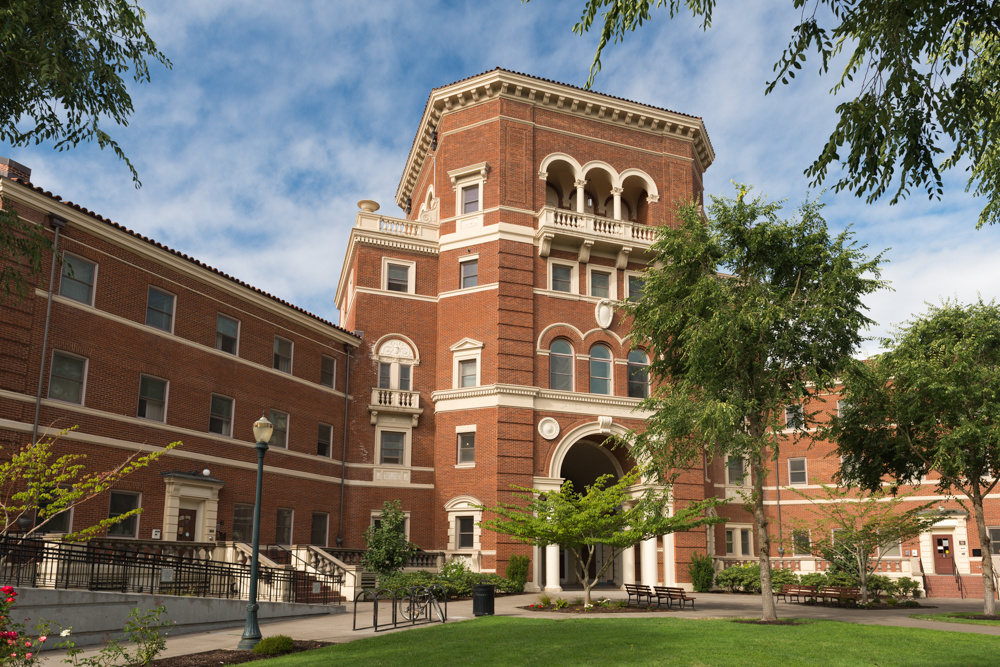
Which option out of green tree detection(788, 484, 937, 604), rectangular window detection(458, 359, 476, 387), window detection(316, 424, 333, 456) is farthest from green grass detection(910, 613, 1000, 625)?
window detection(316, 424, 333, 456)

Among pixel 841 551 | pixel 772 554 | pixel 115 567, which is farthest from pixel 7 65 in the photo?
pixel 772 554

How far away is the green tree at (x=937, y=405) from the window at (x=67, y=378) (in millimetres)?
22160

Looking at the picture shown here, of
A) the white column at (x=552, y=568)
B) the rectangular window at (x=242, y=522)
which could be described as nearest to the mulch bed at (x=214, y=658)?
the rectangular window at (x=242, y=522)

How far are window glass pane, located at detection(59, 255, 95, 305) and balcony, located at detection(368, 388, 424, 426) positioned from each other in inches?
544

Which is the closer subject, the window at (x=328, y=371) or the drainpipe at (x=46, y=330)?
the drainpipe at (x=46, y=330)

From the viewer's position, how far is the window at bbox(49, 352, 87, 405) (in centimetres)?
2222

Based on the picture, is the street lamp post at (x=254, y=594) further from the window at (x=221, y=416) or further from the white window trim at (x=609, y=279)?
the white window trim at (x=609, y=279)

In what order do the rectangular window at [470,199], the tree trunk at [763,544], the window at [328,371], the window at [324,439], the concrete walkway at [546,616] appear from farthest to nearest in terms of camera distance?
the rectangular window at [470,199]
the window at [328,371]
the window at [324,439]
the tree trunk at [763,544]
the concrete walkway at [546,616]

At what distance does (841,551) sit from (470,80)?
2634cm

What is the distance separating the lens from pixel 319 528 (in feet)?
107

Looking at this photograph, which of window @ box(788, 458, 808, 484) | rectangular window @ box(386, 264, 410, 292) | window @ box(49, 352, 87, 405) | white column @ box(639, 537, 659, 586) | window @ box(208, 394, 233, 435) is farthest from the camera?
window @ box(788, 458, 808, 484)

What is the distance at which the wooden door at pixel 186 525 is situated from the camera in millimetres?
25438

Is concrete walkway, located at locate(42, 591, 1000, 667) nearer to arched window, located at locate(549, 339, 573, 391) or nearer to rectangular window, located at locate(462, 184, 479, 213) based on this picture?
arched window, located at locate(549, 339, 573, 391)

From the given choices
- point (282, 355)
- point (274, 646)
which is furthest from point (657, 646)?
point (282, 355)
